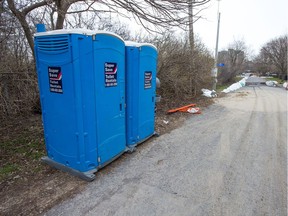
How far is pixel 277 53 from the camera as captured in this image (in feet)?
146

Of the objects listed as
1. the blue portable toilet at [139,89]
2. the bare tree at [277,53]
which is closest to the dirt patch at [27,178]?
the blue portable toilet at [139,89]

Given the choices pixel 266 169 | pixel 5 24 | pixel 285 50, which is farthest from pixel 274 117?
pixel 285 50

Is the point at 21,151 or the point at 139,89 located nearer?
the point at 21,151

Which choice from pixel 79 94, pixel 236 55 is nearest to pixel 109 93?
pixel 79 94

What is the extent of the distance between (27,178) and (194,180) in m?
2.62

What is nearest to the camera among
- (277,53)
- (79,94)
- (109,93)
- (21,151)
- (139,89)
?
(79,94)

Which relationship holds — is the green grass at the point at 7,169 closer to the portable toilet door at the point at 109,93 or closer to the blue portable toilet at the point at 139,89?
the portable toilet door at the point at 109,93

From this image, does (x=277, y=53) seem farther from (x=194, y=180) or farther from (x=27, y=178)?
(x=27, y=178)

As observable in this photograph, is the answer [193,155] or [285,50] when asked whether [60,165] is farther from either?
[285,50]

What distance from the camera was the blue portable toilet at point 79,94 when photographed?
262cm

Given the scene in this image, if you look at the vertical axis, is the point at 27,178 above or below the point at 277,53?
below

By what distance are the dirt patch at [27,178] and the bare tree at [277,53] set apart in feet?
168

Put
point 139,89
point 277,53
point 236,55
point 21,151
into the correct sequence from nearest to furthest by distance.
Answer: point 21,151 < point 139,89 < point 236,55 < point 277,53

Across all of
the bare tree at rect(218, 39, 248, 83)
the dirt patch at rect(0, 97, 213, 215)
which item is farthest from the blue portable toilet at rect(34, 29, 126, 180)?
the bare tree at rect(218, 39, 248, 83)
